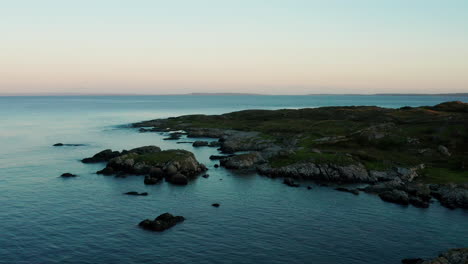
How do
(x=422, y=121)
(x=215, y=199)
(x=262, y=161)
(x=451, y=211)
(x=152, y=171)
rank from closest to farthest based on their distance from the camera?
(x=451, y=211), (x=215, y=199), (x=152, y=171), (x=262, y=161), (x=422, y=121)

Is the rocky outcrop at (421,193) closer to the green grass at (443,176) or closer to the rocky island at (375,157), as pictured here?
the rocky island at (375,157)

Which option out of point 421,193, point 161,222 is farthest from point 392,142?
point 161,222

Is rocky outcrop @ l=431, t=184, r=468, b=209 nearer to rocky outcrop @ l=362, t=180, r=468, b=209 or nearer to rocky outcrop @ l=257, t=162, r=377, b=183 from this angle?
rocky outcrop @ l=362, t=180, r=468, b=209

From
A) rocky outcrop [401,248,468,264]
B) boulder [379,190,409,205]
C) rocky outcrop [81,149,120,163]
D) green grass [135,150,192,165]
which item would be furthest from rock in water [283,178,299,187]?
rocky outcrop [81,149,120,163]

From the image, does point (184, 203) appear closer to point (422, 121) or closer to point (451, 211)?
point (451, 211)

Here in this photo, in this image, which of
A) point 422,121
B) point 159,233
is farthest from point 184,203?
point 422,121

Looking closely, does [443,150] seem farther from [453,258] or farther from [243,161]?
[453,258]
